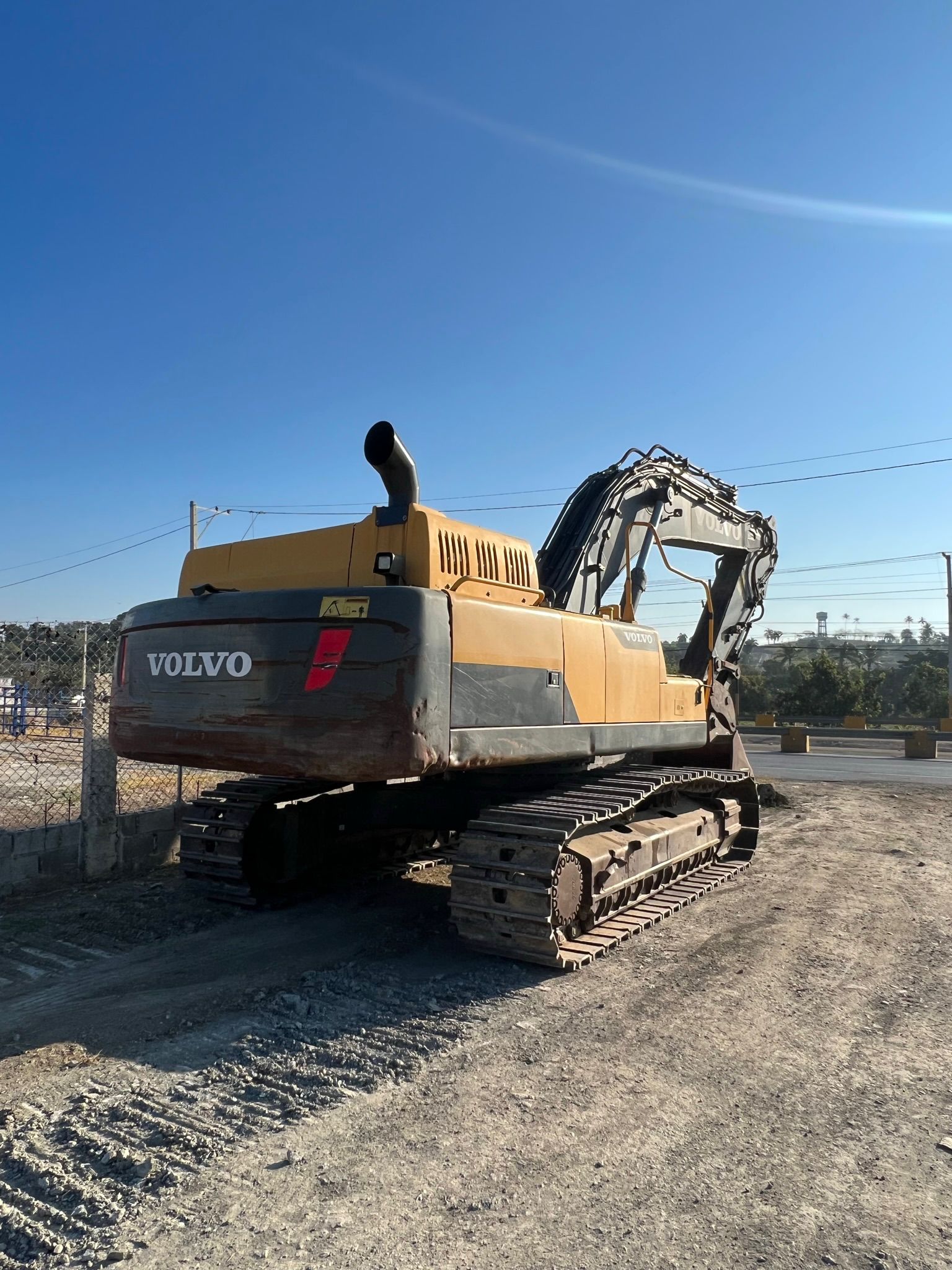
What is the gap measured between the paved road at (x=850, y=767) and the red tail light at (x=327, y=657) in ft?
46.8

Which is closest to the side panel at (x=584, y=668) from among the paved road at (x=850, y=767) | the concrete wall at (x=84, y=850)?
the concrete wall at (x=84, y=850)

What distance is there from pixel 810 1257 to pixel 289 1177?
168 cm

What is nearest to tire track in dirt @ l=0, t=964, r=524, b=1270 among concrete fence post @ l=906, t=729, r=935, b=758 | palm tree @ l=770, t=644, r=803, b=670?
concrete fence post @ l=906, t=729, r=935, b=758

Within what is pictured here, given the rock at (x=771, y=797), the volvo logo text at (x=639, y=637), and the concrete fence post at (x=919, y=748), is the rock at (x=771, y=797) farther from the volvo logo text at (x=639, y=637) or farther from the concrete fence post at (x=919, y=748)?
the concrete fence post at (x=919, y=748)

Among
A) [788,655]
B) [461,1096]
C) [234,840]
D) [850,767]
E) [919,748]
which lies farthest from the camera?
[788,655]

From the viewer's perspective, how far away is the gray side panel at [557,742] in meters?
4.91

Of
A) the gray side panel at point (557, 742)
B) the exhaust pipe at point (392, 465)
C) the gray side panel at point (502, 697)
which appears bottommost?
the gray side panel at point (557, 742)

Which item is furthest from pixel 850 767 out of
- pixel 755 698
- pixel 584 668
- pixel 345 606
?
pixel 755 698

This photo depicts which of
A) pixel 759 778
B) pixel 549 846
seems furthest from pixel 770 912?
pixel 759 778

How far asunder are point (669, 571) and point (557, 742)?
2.89 m

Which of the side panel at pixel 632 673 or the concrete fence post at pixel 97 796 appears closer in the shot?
the side panel at pixel 632 673

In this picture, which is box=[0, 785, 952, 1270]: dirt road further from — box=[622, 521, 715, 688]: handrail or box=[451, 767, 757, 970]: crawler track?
box=[622, 521, 715, 688]: handrail

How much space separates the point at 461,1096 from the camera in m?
3.70

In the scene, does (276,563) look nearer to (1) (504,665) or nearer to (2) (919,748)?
(1) (504,665)
